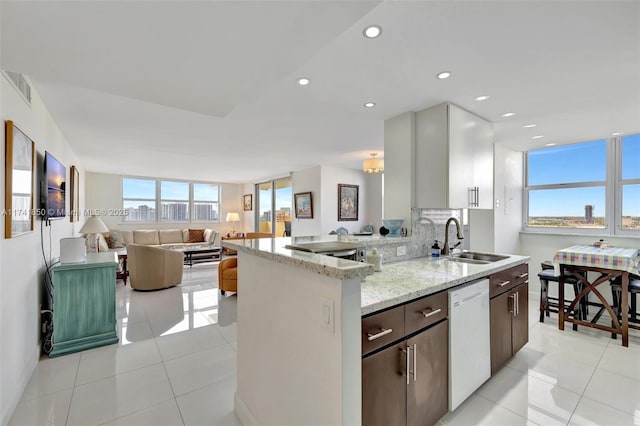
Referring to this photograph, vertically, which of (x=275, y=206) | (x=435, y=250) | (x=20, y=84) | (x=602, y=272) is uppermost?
(x=20, y=84)

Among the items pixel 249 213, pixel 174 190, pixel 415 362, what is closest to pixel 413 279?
pixel 415 362

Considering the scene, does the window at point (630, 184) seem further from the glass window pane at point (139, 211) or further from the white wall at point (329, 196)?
the glass window pane at point (139, 211)

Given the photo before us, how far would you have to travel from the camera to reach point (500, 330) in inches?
88.2

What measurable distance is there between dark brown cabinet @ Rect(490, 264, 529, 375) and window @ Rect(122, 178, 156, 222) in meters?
9.05

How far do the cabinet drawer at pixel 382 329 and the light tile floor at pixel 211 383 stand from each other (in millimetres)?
922

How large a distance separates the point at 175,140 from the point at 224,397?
350 cm

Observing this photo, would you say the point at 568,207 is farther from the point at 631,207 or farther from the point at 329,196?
the point at 329,196

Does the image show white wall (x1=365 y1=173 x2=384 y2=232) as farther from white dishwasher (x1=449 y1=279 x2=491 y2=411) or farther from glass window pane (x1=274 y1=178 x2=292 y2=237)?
white dishwasher (x1=449 y1=279 x2=491 y2=411)

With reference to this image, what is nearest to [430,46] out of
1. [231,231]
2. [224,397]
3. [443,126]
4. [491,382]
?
[443,126]

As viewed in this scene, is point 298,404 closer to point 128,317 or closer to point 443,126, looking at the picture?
point 443,126

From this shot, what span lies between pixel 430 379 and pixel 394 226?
5.01 ft

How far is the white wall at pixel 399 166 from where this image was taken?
293 centimetres

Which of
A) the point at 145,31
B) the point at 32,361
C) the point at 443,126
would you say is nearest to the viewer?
the point at 145,31

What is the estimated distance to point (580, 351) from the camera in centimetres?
274
